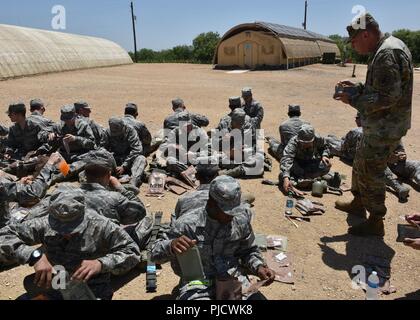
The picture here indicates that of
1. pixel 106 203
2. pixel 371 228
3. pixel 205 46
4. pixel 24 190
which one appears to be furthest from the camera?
pixel 205 46

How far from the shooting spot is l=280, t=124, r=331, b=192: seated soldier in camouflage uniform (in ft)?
20.9

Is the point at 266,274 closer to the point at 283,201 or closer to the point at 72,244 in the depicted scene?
the point at 72,244

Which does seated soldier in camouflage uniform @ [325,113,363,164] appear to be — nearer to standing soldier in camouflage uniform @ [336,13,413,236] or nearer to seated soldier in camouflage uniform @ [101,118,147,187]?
standing soldier in camouflage uniform @ [336,13,413,236]

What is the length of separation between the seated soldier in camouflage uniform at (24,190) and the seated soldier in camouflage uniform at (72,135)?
669 millimetres

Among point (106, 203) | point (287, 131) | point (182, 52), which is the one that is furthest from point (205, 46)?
point (106, 203)

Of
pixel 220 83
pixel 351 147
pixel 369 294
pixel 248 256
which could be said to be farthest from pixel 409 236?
pixel 220 83

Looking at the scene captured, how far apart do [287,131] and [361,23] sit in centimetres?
348

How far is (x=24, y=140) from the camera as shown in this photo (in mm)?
7234

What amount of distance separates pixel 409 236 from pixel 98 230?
299 centimetres

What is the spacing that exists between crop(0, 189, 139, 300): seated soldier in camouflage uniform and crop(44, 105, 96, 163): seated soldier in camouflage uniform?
3.71 m

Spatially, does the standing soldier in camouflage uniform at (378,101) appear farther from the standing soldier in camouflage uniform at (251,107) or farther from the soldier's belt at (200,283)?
the standing soldier in camouflage uniform at (251,107)

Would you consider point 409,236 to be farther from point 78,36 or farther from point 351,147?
point 78,36

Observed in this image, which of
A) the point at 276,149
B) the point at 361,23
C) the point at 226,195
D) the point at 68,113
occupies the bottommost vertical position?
the point at 276,149

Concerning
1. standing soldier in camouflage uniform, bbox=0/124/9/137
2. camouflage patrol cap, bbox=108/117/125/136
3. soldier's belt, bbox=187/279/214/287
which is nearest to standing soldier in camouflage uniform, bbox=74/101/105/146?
camouflage patrol cap, bbox=108/117/125/136
